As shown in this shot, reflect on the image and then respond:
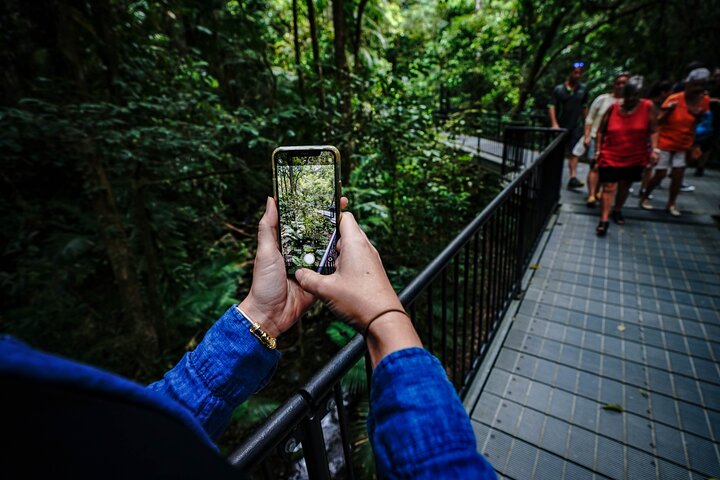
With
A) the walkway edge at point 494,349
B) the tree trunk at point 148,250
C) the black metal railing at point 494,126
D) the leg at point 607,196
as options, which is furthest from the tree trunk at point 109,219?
the leg at point 607,196

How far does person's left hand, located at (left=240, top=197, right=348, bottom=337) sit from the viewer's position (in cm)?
114

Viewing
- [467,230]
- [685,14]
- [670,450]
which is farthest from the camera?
[685,14]

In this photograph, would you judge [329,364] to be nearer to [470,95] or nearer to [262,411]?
[262,411]

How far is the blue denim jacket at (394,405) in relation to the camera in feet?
1.56

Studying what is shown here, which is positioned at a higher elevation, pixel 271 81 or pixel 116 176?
pixel 271 81

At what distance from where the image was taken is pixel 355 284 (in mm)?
969

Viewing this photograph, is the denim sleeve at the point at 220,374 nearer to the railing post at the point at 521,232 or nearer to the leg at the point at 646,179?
the railing post at the point at 521,232

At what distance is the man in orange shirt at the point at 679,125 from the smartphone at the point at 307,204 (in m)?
6.28

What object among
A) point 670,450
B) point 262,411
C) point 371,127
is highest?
point 371,127

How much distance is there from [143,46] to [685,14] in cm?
1634

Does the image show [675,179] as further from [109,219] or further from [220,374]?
[109,219]

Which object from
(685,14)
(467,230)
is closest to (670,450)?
(467,230)

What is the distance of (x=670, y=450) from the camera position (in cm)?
222

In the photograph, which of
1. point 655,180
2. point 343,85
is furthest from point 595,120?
point 343,85
